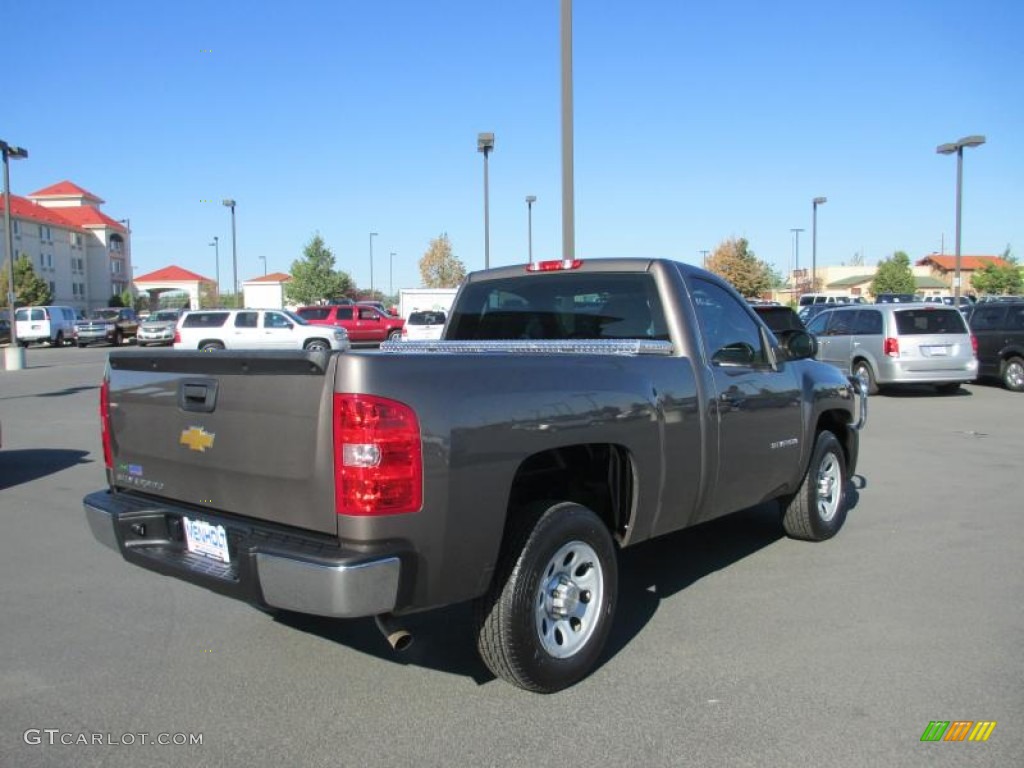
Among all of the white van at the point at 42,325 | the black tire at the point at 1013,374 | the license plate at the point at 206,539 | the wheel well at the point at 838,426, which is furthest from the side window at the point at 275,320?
the license plate at the point at 206,539

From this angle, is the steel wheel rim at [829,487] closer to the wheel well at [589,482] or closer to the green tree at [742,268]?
the wheel well at [589,482]

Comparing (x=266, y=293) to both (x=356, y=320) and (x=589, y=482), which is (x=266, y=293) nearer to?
(x=356, y=320)

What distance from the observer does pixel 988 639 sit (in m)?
4.15

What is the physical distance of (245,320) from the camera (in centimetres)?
2864

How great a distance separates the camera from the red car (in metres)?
35.2

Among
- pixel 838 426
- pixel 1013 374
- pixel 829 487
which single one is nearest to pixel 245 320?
pixel 1013 374

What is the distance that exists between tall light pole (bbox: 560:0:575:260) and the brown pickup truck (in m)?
5.82

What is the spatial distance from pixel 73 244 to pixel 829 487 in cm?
9673

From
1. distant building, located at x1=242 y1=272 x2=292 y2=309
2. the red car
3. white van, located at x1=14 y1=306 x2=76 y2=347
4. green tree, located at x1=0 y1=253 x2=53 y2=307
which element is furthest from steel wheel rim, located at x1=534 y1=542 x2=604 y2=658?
green tree, located at x1=0 y1=253 x2=53 y2=307

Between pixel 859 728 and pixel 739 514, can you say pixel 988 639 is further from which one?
pixel 739 514

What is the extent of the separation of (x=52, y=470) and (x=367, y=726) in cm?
710

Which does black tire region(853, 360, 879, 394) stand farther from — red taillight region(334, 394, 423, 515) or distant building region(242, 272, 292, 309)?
distant building region(242, 272, 292, 309)

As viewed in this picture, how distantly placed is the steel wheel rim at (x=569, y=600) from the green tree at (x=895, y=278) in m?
87.3

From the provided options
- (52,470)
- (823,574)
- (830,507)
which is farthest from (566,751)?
(52,470)
